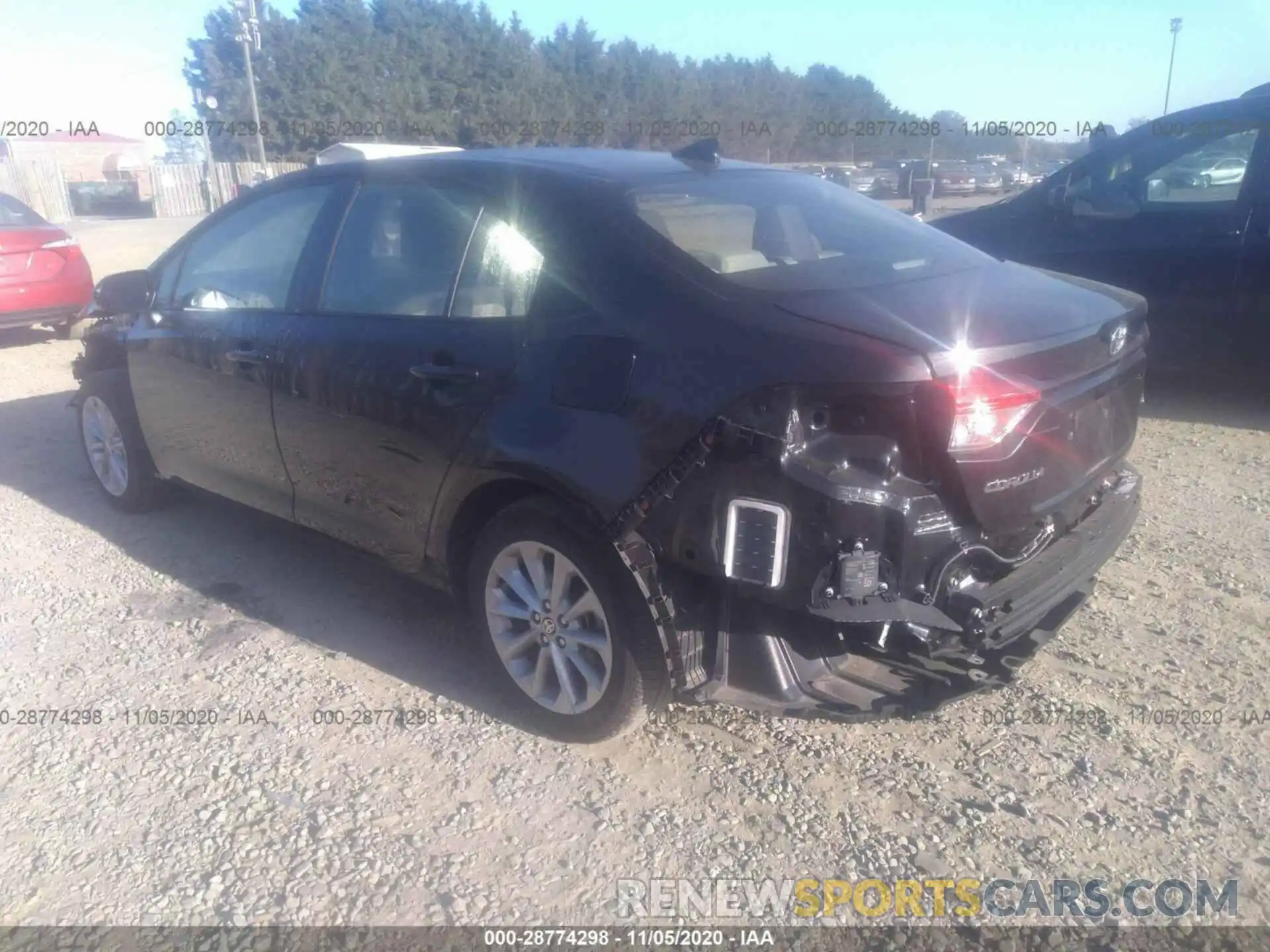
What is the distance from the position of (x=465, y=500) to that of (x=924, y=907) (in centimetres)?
174

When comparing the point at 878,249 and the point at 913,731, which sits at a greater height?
the point at 878,249

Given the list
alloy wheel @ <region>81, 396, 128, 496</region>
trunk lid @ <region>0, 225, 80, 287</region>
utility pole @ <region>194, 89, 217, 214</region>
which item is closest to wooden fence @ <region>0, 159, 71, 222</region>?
utility pole @ <region>194, 89, 217, 214</region>

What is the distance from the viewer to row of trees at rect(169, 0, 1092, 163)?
42594 millimetres

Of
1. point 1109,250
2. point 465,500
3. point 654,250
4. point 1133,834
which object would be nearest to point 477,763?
point 465,500

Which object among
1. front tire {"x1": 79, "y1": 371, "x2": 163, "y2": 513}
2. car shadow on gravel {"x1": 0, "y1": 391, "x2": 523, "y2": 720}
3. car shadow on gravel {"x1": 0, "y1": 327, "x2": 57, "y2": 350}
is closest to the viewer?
car shadow on gravel {"x1": 0, "y1": 391, "x2": 523, "y2": 720}

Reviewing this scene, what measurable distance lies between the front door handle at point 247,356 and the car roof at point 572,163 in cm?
76

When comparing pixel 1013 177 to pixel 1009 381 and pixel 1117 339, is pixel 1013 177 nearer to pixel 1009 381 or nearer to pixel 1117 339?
pixel 1117 339

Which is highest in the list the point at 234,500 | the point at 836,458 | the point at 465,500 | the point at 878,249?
the point at 878,249

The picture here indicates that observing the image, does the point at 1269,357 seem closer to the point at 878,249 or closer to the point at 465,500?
the point at 878,249

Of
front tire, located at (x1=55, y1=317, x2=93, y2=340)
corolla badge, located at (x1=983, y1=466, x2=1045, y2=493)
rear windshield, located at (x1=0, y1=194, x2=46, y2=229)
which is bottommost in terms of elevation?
front tire, located at (x1=55, y1=317, x2=93, y2=340)

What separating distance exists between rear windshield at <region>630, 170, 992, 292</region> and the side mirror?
9.15ft

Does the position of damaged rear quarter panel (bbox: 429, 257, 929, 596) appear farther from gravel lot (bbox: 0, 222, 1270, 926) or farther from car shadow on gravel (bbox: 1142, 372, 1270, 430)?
car shadow on gravel (bbox: 1142, 372, 1270, 430)

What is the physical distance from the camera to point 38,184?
28734 millimetres

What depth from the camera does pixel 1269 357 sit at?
5.89 m
